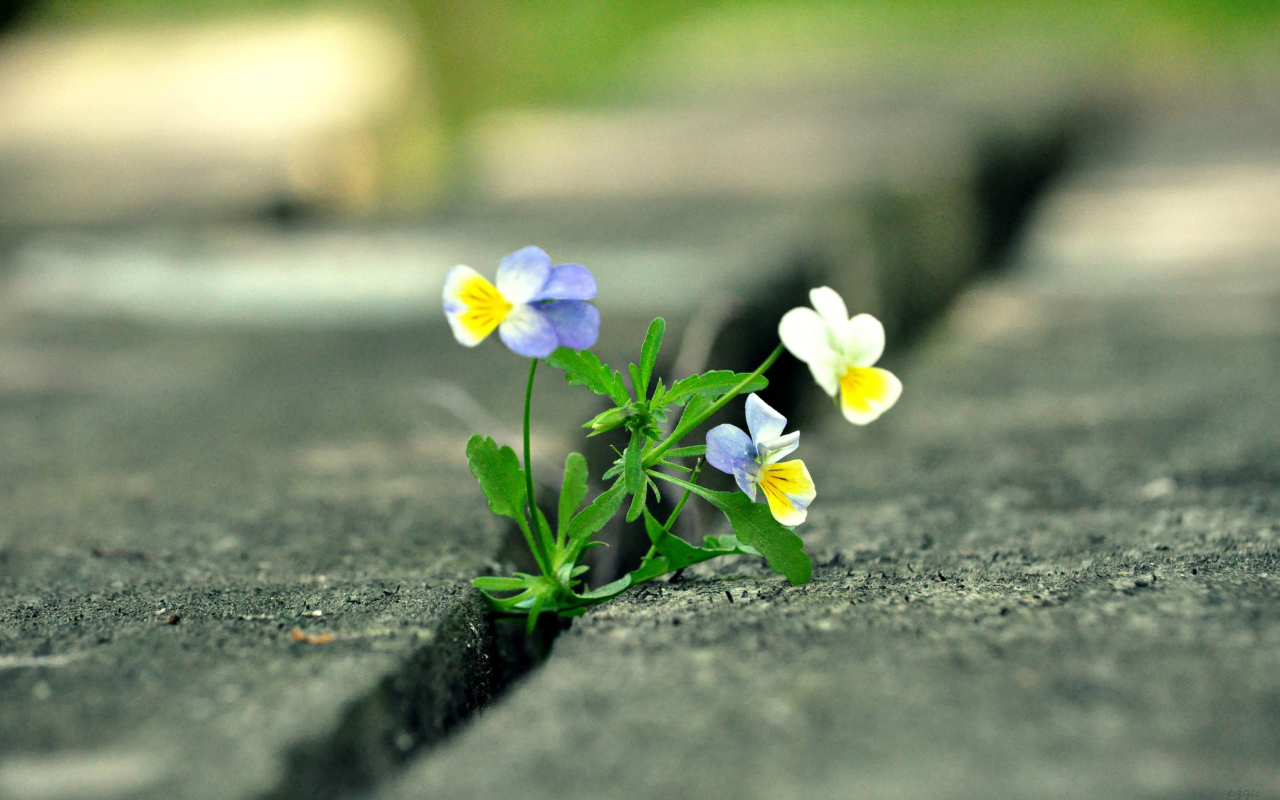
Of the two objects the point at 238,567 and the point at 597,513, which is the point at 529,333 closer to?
the point at 597,513

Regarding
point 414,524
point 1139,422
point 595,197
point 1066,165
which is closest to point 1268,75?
point 1066,165

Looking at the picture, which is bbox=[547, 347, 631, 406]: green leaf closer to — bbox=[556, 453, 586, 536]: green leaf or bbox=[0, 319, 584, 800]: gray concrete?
bbox=[556, 453, 586, 536]: green leaf

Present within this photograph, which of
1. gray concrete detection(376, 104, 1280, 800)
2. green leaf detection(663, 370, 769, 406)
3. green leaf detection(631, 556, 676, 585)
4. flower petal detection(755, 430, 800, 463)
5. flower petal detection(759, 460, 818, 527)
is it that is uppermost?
green leaf detection(663, 370, 769, 406)

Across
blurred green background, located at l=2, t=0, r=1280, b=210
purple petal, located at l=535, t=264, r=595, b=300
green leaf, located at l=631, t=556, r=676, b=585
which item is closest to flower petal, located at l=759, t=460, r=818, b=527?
green leaf, located at l=631, t=556, r=676, b=585

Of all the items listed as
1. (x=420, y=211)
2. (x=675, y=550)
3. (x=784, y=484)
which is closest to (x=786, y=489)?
(x=784, y=484)

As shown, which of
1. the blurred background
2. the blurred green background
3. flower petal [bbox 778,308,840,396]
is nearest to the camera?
flower petal [bbox 778,308,840,396]

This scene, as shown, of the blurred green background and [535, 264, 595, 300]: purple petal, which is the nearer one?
[535, 264, 595, 300]: purple petal

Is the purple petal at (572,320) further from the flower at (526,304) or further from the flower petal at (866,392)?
the flower petal at (866,392)

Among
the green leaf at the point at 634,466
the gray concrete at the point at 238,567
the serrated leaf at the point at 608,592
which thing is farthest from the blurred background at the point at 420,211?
the green leaf at the point at 634,466
